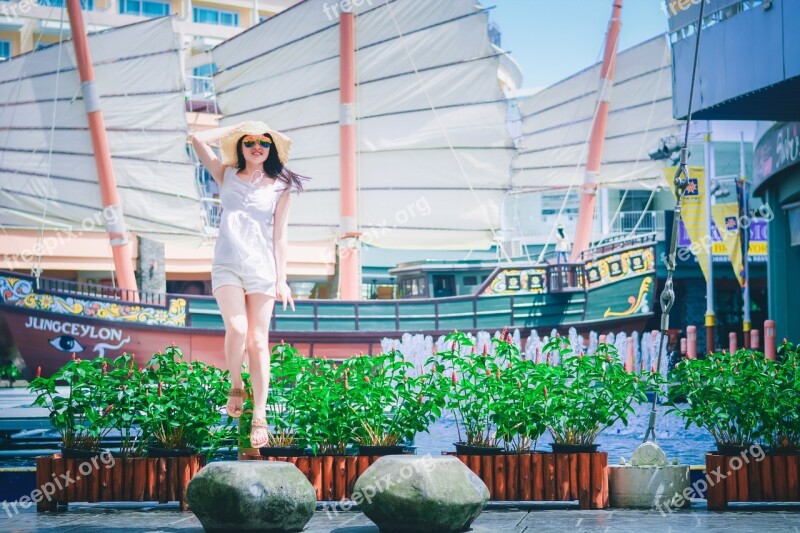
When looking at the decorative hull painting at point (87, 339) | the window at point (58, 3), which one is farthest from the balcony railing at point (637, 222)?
the window at point (58, 3)

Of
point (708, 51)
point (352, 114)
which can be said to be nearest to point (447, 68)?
point (352, 114)

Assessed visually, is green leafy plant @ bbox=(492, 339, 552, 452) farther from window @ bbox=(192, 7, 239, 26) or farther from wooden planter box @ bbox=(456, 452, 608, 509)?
window @ bbox=(192, 7, 239, 26)

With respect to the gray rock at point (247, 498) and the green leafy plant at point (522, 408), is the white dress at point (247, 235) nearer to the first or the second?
the gray rock at point (247, 498)

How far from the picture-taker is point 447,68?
2650 centimetres

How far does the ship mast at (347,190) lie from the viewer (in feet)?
77.0

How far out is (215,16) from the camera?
1711 inches

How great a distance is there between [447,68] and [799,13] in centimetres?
1835

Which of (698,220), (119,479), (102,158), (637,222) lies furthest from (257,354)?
(637,222)

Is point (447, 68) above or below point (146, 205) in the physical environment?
above

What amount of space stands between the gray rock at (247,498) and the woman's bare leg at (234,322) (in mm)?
656

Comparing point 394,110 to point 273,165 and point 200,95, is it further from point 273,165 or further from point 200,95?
point 273,165

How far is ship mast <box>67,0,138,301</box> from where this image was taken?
2184 centimetres

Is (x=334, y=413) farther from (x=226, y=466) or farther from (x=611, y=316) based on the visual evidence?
(x=611, y=316)

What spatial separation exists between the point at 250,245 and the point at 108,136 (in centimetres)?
2118
